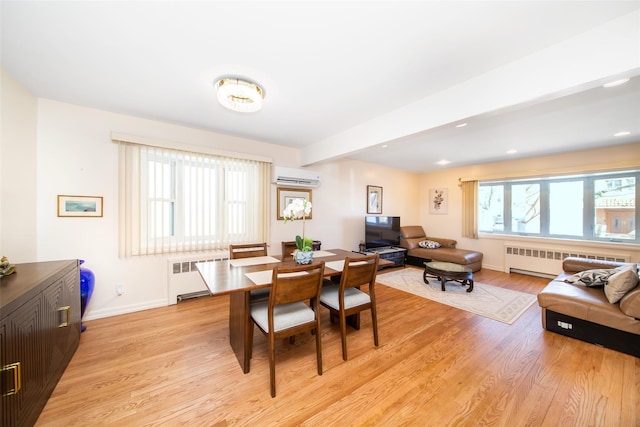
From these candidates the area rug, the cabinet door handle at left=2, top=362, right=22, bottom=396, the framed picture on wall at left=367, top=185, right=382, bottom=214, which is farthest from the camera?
the framed picture on wall at left=367, top=185, right=382, bottom=214

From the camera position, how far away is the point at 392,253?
200 inches

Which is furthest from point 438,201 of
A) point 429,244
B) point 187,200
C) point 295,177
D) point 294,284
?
point 187,200

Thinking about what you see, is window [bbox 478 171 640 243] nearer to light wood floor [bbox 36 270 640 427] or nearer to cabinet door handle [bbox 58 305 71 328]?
light wood floor [bbox 36 270 640 427]

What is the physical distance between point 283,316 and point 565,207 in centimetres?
596

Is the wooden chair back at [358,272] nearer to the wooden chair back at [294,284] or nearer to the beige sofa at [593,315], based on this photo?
the wooden chair back at [294,284]

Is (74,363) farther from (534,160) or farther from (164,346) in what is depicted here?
(534,160)

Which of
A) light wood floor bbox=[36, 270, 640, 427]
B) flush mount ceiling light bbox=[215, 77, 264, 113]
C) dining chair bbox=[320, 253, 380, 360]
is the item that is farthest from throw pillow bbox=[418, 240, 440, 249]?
flush mount ceiling light bbox=[215, 77, 264, 113]

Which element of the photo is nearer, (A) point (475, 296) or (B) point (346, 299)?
(B) point (346, 299)

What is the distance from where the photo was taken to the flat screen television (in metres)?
5.09

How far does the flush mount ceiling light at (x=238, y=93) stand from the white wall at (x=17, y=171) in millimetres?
1787

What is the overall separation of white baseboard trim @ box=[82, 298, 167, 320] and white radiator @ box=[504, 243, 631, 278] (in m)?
6.59

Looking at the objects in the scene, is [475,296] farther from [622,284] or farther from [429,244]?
[429,244]

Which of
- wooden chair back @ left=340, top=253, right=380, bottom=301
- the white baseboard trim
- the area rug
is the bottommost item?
the area rug

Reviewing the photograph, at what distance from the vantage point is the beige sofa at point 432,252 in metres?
4.78
